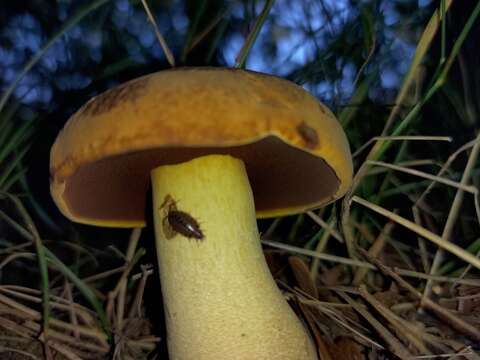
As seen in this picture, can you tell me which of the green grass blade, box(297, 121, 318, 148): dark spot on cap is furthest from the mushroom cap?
the green grass blade

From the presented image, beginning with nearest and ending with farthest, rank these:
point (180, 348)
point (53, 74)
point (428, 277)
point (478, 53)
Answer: point (180, 348), point (428, 277), point (478, 53), point (53, 74)

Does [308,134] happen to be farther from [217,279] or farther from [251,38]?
[251,38]

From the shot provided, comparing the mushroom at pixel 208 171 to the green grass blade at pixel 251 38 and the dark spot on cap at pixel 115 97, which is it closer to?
the dark spot on cap at pixel 115 97

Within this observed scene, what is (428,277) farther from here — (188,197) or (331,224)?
(188,197)

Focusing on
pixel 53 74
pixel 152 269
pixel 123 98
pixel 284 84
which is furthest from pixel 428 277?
pixel 53 74

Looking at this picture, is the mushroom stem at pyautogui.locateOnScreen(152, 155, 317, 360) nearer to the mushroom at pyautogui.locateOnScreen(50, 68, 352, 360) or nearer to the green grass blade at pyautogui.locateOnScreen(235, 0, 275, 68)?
the mushroom at pyautogui.locateOnScreen(50, 68, 352, 360)

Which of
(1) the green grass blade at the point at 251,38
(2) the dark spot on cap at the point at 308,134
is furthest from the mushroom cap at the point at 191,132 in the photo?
(1) the green grass blade at the point at 251,38

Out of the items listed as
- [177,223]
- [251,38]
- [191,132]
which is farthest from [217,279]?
[251,38]
